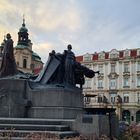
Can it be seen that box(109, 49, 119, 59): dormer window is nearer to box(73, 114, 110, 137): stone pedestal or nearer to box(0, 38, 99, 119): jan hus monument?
box(0, 38, 99, 119): jan hus monument

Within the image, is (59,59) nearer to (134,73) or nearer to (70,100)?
(70,100)

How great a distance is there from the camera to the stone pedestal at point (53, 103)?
13242 millimetres

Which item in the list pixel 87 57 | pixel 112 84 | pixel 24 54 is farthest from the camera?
pixel 24 54

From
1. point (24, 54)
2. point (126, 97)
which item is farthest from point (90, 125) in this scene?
point (24, 54)

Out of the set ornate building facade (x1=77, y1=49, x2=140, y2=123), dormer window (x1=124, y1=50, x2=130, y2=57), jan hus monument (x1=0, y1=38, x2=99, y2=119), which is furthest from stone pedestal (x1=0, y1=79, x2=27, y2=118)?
dormer window (x1=124, y1=50, x2=130, y2=57)

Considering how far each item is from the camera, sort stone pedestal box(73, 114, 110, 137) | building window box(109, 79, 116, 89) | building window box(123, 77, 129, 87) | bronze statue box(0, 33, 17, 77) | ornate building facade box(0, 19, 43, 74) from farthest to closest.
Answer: ornate building facade box(0, 19, 43, 74), building window box(109, 79, 116, 89), building window box(123, 77, 129, 87), bronze statue box(0, 33, 17, 77), stone pedestal box(73, 114, 110, 137)

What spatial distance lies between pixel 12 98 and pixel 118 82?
52.4 meters

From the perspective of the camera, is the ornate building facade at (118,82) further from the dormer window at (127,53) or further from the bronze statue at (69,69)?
the bronze statue at (69,69)

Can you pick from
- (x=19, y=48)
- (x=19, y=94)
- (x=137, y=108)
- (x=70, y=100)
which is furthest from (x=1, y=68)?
(x=19, y=48)

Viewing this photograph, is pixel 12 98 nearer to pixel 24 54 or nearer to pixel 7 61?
pixel 7 61

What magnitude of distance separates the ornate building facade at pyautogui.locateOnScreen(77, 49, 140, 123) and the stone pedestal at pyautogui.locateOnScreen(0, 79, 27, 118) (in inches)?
1883

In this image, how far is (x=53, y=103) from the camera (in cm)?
1335

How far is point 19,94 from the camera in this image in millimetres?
13820

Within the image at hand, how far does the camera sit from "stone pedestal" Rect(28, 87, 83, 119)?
13.2m
